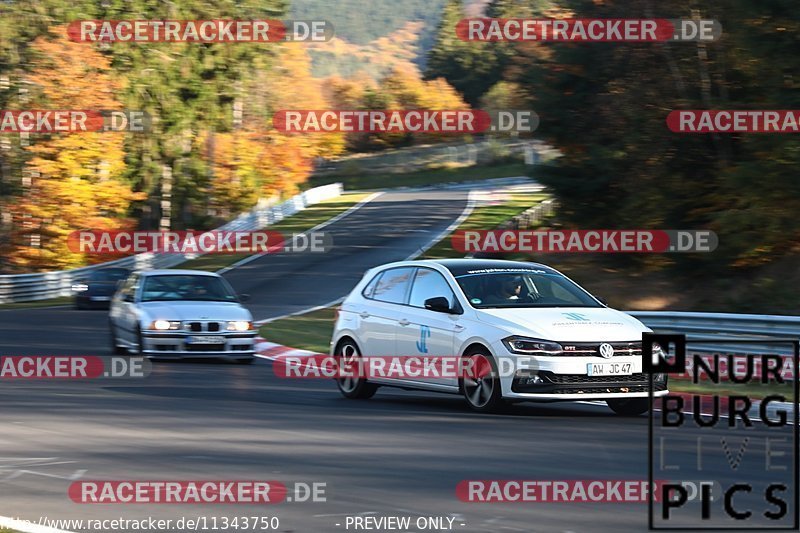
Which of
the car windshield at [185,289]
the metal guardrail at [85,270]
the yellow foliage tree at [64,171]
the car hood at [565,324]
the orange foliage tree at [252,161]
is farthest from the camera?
the orange foliage tree at [252,161]

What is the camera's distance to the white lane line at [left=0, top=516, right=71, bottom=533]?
7.20 m

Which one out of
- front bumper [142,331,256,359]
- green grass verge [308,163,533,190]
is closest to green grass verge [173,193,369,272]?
green grass verge [308,163,533,190]

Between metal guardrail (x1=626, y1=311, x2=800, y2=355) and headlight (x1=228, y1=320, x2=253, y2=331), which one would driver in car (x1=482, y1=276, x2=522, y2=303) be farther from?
headlight (x1=228, y1=320, x2=253, y2=331)

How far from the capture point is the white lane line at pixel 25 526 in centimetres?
720

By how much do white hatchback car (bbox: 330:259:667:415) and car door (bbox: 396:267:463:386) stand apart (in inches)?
0.4

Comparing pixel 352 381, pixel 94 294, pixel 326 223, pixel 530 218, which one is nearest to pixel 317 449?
pixel 352 381

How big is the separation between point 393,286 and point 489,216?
5033cm

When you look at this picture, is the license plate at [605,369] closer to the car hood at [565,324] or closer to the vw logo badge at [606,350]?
the vw logo badge at [606,350]

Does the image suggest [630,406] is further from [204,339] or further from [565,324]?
[204,339]

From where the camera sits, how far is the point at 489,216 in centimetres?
6500

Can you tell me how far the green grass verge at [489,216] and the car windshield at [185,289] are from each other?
28.3m

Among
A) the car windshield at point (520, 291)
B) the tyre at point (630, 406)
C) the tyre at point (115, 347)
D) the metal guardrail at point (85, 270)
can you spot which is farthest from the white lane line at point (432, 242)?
the tyre at point (630, 406)

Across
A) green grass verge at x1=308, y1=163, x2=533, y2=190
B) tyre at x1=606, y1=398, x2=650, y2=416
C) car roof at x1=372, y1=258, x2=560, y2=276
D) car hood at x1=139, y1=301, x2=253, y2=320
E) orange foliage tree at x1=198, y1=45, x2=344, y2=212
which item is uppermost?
green grass verge at x1=308, y1=163, x2=533, y2=190

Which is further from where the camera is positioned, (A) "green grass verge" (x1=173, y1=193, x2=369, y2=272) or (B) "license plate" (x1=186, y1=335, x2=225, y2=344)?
(A) "green grass verge" (x1=173, y1=193, x2=369, y2=272)
